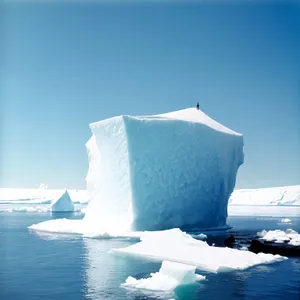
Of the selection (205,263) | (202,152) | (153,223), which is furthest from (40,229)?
(205,263)

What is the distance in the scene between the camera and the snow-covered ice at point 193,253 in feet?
41.2

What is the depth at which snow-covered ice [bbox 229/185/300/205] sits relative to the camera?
73312mm

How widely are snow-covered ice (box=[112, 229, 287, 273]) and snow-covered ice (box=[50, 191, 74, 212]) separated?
35.4m

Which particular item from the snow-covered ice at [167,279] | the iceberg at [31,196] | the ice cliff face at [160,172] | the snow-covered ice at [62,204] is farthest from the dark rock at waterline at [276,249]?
the iceberg at [31,196]

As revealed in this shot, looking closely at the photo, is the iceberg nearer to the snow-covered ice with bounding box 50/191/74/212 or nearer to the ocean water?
the snow-covered ice with bounding box 50/191/74/212

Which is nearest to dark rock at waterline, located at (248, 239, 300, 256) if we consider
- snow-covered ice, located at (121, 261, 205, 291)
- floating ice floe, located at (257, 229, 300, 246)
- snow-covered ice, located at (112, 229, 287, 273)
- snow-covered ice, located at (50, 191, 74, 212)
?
floating ice floe, located at (257, 229, 300, 246)

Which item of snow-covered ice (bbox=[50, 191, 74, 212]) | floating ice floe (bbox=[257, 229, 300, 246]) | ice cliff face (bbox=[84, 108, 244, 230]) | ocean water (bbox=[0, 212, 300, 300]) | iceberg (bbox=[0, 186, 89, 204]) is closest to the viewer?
ocean water (bbox=[0, 212, 300, 300])

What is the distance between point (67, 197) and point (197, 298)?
141 ft

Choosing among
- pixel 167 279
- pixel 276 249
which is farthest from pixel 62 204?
pixel 167 279

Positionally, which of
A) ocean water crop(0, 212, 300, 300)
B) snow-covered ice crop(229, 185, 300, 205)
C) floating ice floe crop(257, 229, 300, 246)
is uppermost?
snow-covered ice crop(229, 185, 300, 205)

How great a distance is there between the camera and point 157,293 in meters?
9.41

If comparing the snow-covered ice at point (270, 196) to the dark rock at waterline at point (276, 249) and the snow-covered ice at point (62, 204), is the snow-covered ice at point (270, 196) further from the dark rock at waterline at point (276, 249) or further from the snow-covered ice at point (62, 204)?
the dark rock at waterline at point (276, 249)

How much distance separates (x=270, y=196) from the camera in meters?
79.4

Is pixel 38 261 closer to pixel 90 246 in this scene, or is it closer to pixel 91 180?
pixel 90 246
